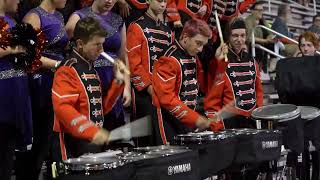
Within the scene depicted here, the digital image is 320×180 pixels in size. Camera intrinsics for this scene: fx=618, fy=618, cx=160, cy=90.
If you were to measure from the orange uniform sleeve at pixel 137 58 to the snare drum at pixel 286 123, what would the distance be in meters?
0.82

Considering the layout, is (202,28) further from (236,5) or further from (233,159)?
(236,5)

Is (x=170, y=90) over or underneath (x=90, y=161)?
over

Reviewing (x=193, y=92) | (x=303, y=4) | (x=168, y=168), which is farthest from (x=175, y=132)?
(x=303, y=4)

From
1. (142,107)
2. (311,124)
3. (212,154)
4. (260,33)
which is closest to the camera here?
(212,154)

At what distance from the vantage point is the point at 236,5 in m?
5.36

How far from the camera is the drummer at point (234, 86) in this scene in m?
4.50

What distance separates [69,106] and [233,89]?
5.45 feet

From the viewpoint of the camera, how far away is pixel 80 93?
3346mm

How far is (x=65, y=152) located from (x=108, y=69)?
75cm

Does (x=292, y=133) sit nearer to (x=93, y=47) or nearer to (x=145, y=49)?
(x=145, y=49)

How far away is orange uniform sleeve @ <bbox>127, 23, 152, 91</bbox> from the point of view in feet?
14.1

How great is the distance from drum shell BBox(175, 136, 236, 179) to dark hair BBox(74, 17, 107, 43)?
2.45 feet

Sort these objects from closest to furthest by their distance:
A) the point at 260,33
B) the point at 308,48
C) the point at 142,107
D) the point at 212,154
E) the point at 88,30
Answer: the point at 88,30
the point at 212,154
the point at 142,107
the point at 308,48
the point at 260,33

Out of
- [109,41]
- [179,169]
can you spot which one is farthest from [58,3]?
[179,169]
